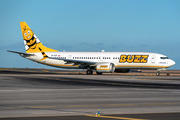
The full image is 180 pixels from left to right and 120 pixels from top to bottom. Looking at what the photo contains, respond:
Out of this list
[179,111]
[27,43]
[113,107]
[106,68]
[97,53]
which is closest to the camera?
[179,111]

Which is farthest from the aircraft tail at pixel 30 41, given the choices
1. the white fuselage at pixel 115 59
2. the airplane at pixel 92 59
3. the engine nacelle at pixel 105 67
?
the engine nacelle at pixel 105 67

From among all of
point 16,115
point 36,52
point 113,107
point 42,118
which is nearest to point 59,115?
point 42,118

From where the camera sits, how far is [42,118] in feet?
39.1

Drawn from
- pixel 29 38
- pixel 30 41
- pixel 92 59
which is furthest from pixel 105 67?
pixel 29 38

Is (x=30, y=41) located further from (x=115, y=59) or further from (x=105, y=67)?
(x=115, y=59)

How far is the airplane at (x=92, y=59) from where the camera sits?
57406 millimetres

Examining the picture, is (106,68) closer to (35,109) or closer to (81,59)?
(81,59)

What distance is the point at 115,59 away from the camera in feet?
195

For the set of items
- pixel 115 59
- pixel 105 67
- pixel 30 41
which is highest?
pixel 30 41

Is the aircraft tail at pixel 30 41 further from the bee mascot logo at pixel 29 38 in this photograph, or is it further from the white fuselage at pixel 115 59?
the white fuselage at pixel 115 59

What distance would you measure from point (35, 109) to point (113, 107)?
384 centimetres

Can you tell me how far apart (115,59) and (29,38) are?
20.9 meters

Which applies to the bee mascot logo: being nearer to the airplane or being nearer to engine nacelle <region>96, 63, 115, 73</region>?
the airplane

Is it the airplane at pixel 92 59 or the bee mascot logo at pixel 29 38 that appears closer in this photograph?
the airplane at pixel 92 59
